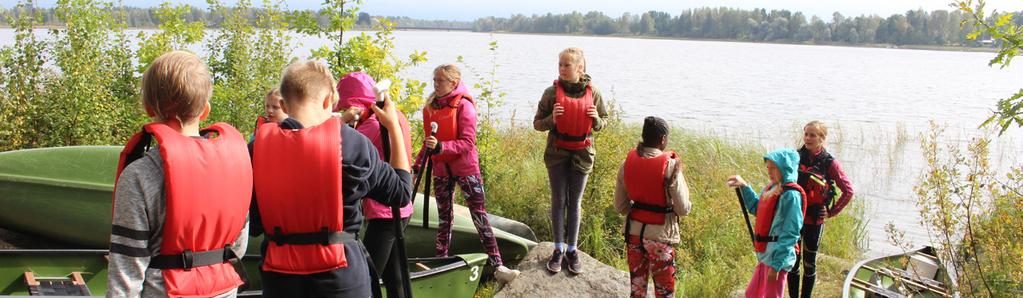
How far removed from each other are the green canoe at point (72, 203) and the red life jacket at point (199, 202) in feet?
10.00

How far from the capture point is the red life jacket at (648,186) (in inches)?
170

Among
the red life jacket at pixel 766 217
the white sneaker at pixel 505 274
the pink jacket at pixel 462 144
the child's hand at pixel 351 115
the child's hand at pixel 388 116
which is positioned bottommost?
the white sneaker at pixel 505 274

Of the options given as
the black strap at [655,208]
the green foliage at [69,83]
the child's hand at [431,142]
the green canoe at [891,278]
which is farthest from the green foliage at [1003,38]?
the green foliage at [69,83]

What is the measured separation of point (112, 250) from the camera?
2.32m

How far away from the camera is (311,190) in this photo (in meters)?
2.64

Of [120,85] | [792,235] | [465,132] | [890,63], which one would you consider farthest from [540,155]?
[890,63]

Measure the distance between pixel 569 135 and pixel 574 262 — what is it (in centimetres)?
85

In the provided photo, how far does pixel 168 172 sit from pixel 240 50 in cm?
598

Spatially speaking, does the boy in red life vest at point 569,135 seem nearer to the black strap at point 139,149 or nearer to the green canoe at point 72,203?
the green canoe at point 72,203

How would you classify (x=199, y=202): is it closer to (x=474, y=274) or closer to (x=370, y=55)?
(x=474, y=274)

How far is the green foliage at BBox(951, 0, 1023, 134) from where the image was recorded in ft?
11.8

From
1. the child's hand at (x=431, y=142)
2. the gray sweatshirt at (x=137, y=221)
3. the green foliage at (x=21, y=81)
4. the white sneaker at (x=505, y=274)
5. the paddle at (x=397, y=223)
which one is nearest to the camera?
the gray sweatshirt at (x=137, y=221)

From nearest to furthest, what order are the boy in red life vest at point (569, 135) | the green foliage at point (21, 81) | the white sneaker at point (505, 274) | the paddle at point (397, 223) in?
1. the paddle at point (397, 223)
2. the boy in red life vest at point (569, 135)
3. the white sneaker at point (505, 274)
4. the green foliage at point (21, 81)

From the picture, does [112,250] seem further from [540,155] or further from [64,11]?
[540,155]
